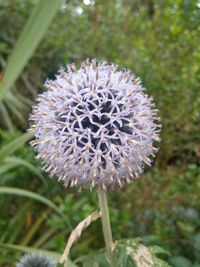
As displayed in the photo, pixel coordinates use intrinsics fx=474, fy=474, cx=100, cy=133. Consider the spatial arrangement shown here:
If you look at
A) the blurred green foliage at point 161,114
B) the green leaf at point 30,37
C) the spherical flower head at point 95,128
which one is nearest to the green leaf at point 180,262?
the blurred green foliage at point 161,114

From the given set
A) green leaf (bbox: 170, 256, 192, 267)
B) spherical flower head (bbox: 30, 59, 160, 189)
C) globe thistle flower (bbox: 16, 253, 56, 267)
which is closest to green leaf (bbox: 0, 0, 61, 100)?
spherical flower head (bbox: 30, 59, 160, 189)

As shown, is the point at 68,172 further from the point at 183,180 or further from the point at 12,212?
the point at 12,212

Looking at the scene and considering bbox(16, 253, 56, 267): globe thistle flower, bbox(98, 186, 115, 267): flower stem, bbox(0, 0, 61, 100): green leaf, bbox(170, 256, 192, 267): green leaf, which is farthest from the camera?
bbox(170, 256, 192, 267): green leaf

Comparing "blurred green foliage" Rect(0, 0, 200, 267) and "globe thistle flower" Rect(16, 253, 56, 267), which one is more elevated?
"blurred green foliage" Rect(0, 0, 200, 267)

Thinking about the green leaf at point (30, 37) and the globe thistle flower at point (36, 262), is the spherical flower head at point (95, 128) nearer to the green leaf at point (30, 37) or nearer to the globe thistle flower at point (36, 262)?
the green leaf at point (30, 37)

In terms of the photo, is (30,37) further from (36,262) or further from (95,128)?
(36,262)

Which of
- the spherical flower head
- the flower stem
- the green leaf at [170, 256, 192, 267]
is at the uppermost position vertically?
the spherical flower head

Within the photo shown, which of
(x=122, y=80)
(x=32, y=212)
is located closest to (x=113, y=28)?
(x=32, y=212)

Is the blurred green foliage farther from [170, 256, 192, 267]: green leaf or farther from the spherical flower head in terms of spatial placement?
the spherical flower head
